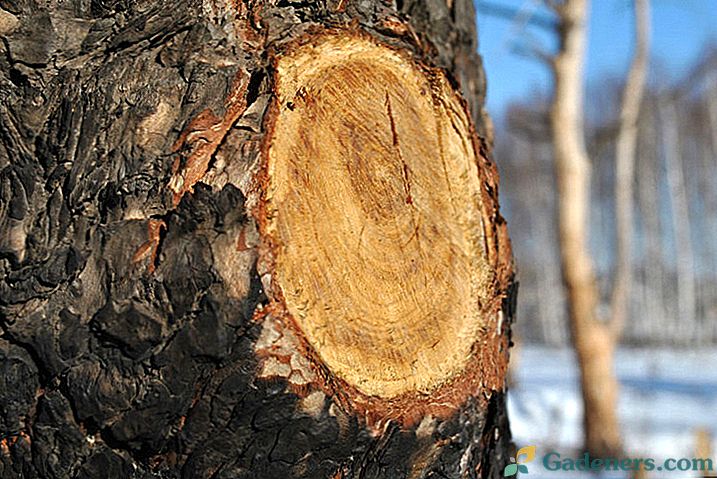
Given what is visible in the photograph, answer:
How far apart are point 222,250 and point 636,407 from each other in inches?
382

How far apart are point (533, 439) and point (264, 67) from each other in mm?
6844

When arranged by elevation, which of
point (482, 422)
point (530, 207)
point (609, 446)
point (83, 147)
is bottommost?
point (530, 207)

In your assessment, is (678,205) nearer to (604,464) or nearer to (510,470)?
(604,464)

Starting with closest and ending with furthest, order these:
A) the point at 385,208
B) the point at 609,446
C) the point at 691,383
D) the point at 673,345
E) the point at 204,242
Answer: the point at 204,242
the point at 385,208
the point at 609,446
the point at 691,383
the point at 673,345

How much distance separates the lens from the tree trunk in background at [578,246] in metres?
A: 5.94

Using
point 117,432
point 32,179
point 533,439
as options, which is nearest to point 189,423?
point 117,432

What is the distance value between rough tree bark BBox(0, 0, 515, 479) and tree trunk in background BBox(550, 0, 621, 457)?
16.5ft

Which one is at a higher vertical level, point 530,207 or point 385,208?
point 385,208

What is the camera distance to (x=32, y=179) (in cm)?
105

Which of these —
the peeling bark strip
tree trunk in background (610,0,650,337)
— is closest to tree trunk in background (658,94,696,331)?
tree trunk in background (610,0,650,337)

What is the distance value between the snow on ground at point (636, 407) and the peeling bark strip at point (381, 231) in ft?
12.5

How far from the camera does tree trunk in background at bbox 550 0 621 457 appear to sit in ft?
19.5

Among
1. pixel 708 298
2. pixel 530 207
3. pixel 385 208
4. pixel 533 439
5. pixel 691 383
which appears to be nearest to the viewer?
pixel 385 208

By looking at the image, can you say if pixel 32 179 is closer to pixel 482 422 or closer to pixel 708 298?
pixel 482 422
